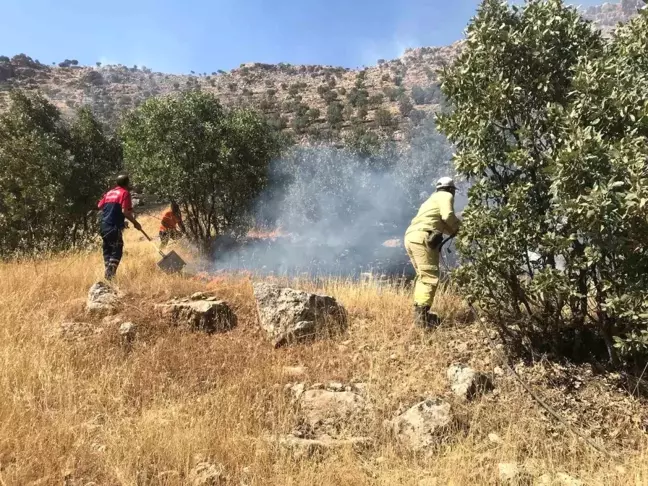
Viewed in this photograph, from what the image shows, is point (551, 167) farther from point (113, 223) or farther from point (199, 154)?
point (199, 154)

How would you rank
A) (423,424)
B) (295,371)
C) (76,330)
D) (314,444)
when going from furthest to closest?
1. (76,330)
2. (295,371)
3. (423,424)
4. (314,444)

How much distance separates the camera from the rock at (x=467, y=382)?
3631mm

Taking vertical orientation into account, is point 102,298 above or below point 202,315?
above

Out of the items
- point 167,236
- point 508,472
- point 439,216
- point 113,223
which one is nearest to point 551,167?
point 439,216

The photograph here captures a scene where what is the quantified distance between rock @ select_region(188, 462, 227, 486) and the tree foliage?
2440 millimetres

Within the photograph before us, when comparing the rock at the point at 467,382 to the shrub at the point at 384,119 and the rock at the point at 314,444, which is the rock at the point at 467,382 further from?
the shrub at the point at 384,119

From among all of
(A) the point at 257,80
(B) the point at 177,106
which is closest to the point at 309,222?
(B) the point at 177,106

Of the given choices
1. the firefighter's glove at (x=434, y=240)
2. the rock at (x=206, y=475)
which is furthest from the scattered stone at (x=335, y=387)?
the firefighter's glove at (x=434, y=240)

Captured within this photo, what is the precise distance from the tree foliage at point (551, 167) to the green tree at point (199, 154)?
7779 mm

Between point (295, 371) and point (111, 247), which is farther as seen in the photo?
point (111, 247)

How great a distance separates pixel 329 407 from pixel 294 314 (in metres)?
1.39

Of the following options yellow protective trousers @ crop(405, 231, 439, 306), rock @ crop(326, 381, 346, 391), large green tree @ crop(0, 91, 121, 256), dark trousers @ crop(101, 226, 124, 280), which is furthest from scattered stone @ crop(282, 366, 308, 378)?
large green tree @ crop(0, 91, 121, 256)

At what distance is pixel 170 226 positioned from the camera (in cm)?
1154

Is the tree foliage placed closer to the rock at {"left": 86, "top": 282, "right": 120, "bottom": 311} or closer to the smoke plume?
the rock at {"left": 86, "top": 282, "right": 120, "bottom": 311}
